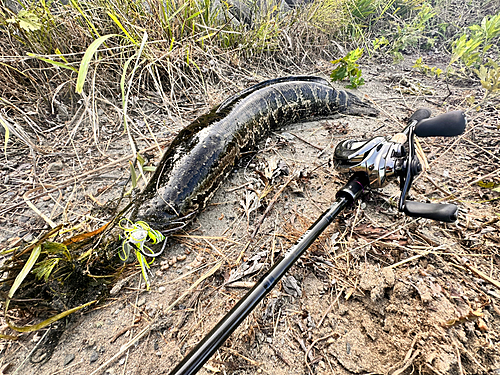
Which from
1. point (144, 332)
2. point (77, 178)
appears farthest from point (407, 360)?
A: point (77, 178)

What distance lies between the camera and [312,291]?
1728 mm

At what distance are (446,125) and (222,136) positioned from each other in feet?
6.62

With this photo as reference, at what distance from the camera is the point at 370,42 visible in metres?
5.67

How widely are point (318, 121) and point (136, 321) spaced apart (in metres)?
3.42

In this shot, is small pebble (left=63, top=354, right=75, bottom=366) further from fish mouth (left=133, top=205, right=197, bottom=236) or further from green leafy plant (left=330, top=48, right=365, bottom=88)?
green leafy plant (left=330, top=48, right=365, bottom=88)

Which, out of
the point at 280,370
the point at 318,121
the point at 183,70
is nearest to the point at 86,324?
the point at 280,370

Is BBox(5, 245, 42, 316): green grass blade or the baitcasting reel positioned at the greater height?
BBox(5, 245, 42, 316): green grass blade

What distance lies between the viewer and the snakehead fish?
2201 millimetres

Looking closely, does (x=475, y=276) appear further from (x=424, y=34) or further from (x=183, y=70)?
(x=424, y=34)

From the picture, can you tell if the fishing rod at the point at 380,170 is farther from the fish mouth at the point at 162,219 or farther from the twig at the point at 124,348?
the fish mouth at the point at 162,219

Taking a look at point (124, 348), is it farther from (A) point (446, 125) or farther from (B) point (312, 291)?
(A) point (446, 125)

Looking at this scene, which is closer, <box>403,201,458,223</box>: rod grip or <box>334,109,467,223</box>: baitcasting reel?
<box>403,201,458,223</box>: rod grip

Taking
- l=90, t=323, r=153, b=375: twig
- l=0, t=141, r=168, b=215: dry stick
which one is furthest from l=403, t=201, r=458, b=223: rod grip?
l=0, t=141, r=168, b=215: dry stick

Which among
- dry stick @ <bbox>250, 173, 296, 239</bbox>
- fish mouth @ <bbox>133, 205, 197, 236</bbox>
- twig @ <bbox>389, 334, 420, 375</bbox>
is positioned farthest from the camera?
dry stick @ <bbox>250, 173, 296, 239</bbox>
